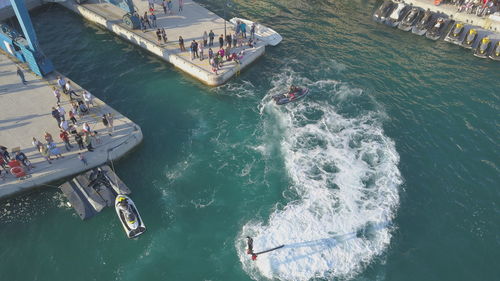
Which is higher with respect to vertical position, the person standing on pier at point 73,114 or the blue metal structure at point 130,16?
the blue metal structure at point 130,16

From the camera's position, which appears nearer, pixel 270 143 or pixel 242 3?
pixel 270 143

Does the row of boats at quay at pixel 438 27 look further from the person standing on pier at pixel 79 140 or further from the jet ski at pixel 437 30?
the person standing on pier at pixel 79 140

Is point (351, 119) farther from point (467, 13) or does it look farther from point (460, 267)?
point (467, 13)

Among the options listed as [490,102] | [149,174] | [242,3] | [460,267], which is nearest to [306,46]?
[242,3]

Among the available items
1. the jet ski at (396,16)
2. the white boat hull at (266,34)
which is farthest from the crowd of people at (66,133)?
the jet ski at (396,16)

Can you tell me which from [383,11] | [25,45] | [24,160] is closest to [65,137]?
[24,160]

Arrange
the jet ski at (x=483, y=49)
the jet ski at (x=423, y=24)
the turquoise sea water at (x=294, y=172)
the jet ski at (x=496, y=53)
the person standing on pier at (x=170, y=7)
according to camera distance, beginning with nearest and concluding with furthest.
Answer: the turquoise sea water at (x=294, y=172) < the jet ski at (x=496, y=53) < the jet ski at (x=483, y=49) < the person standing on pier at (x=170, y=7) < the jet ski at (x=423, y=24)
